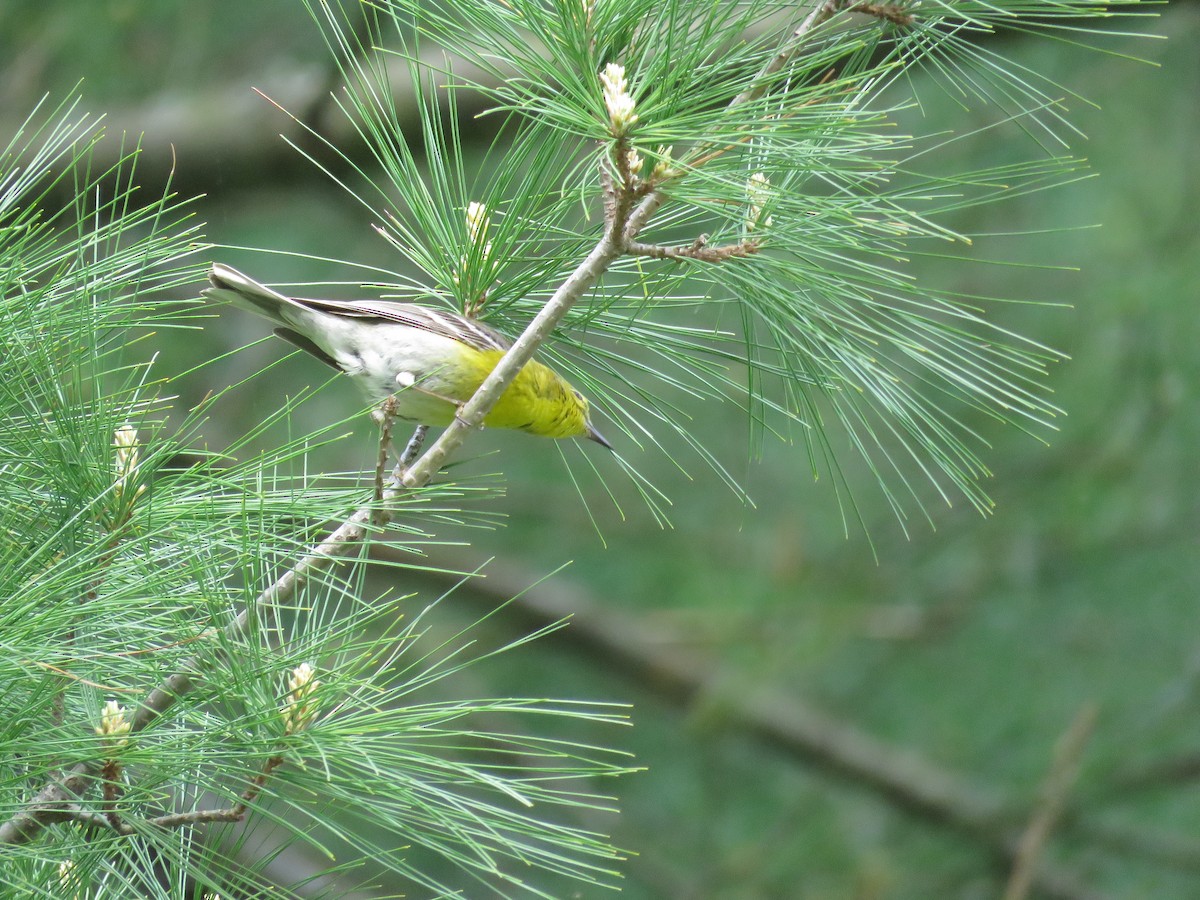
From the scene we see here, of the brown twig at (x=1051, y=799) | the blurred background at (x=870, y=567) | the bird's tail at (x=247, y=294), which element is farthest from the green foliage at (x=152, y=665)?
the brown twig at (x=1051, y=799)

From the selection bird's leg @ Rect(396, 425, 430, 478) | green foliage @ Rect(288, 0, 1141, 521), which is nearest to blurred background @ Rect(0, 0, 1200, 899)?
bird's leg @ Rect(396, 425, 430, 478)

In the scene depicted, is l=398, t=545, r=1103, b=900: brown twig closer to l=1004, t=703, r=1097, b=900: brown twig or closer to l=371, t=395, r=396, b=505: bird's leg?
l=1004, t=703, r=1097, b=900: brown twig

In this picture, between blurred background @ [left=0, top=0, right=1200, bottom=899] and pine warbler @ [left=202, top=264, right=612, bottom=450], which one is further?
blurred background @ [left=0, top=0, right=1200, bottom=899]

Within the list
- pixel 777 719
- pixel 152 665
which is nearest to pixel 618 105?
pixel 152 665

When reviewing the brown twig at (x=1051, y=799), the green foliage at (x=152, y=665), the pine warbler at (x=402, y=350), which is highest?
the pine warbler at (x=402, y=350)

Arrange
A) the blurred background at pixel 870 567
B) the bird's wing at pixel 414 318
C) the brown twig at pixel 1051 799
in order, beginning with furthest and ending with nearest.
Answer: the blurred background at pixel 870 567 < the brown twig at pixel 1051 799 < the bird's wing at pixel 414 318

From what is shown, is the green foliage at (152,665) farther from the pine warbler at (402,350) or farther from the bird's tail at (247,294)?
the pine warbler at (402,350)

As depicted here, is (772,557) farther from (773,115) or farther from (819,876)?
(773,115)
